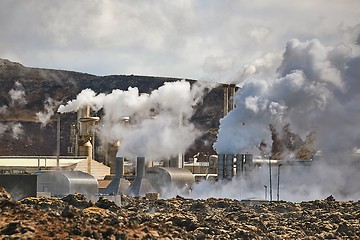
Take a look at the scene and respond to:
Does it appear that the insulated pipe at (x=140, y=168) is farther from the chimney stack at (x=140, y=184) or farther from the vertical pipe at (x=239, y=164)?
the vertical pipe at (x=239, y=164)

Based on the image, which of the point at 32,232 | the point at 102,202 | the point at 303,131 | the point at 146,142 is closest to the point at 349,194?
the point at 303,131

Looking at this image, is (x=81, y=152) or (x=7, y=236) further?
(x=81, y=152)

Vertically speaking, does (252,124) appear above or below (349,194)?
above

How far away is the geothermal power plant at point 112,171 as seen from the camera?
4744 inches

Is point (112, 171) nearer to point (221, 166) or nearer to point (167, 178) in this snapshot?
point (167, 178)

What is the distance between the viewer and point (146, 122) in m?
147

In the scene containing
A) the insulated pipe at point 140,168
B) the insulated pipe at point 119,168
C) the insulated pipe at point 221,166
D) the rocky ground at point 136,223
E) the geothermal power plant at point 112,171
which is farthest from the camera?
the insulated pipe at point 221,166

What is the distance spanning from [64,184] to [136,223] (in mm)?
66708

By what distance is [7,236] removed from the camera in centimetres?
4534

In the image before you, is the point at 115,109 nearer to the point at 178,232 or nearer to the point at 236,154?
the point at 236,154

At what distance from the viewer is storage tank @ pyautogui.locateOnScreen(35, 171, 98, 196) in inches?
4646

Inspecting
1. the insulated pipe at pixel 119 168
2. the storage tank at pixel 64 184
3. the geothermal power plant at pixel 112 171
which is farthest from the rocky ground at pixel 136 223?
the insulated pipe at pixel 119 168

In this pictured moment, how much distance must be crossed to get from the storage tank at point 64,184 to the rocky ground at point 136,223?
22.6 meters

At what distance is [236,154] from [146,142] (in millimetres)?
14795
